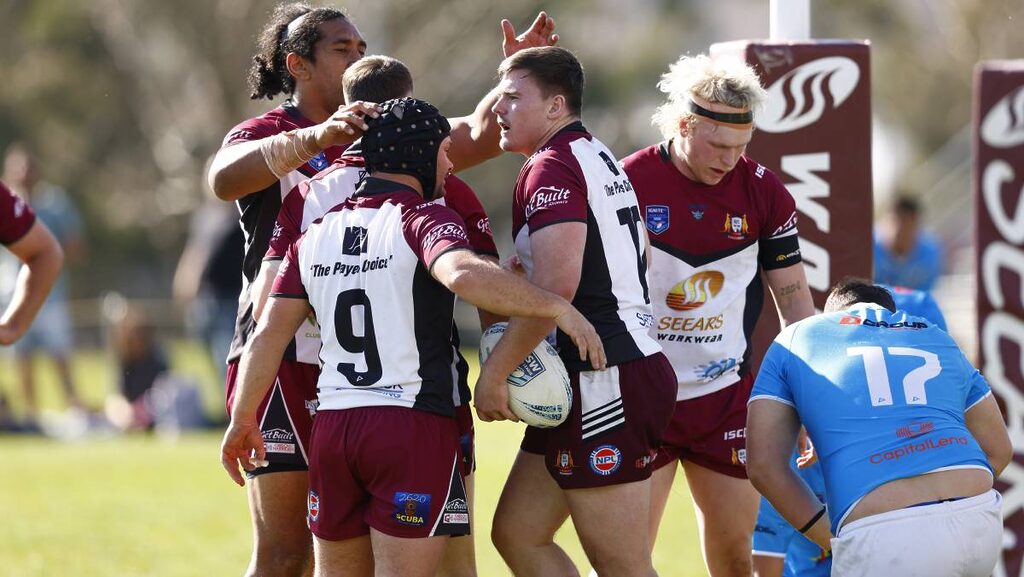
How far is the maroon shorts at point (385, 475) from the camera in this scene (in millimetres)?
4434

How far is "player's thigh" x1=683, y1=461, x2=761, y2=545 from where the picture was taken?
18.6ft

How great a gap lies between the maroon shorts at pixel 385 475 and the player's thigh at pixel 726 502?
4.89 feet

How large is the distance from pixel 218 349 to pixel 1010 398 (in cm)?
1010

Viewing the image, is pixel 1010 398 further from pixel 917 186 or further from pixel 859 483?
pixel 917 186

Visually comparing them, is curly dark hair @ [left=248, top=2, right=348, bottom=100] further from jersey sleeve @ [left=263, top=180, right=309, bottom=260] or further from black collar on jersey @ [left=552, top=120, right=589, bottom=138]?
black collar on jersey @ [left=552, top=120, right=589, bottom=138]

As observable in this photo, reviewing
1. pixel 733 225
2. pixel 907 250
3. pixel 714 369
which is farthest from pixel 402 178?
pixel 907 250

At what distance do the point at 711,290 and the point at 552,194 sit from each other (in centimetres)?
126

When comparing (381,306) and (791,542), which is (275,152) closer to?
(381,306)

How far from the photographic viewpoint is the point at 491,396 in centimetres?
461

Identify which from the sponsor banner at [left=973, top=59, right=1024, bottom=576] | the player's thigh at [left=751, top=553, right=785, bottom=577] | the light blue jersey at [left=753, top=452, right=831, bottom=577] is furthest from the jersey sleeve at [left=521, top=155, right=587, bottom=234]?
the sponsor banner at [left=973, top=59, right=1024, bottom=576]

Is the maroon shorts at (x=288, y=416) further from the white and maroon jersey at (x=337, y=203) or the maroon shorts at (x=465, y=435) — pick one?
the maroon shorts at (x=465, y=435)

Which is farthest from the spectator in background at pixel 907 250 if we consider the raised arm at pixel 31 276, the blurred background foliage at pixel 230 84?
the blurred background foliage at pixel 230 84

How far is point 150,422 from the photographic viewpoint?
16172 millimetres

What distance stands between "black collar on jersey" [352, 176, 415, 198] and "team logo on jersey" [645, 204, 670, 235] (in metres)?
1.29
